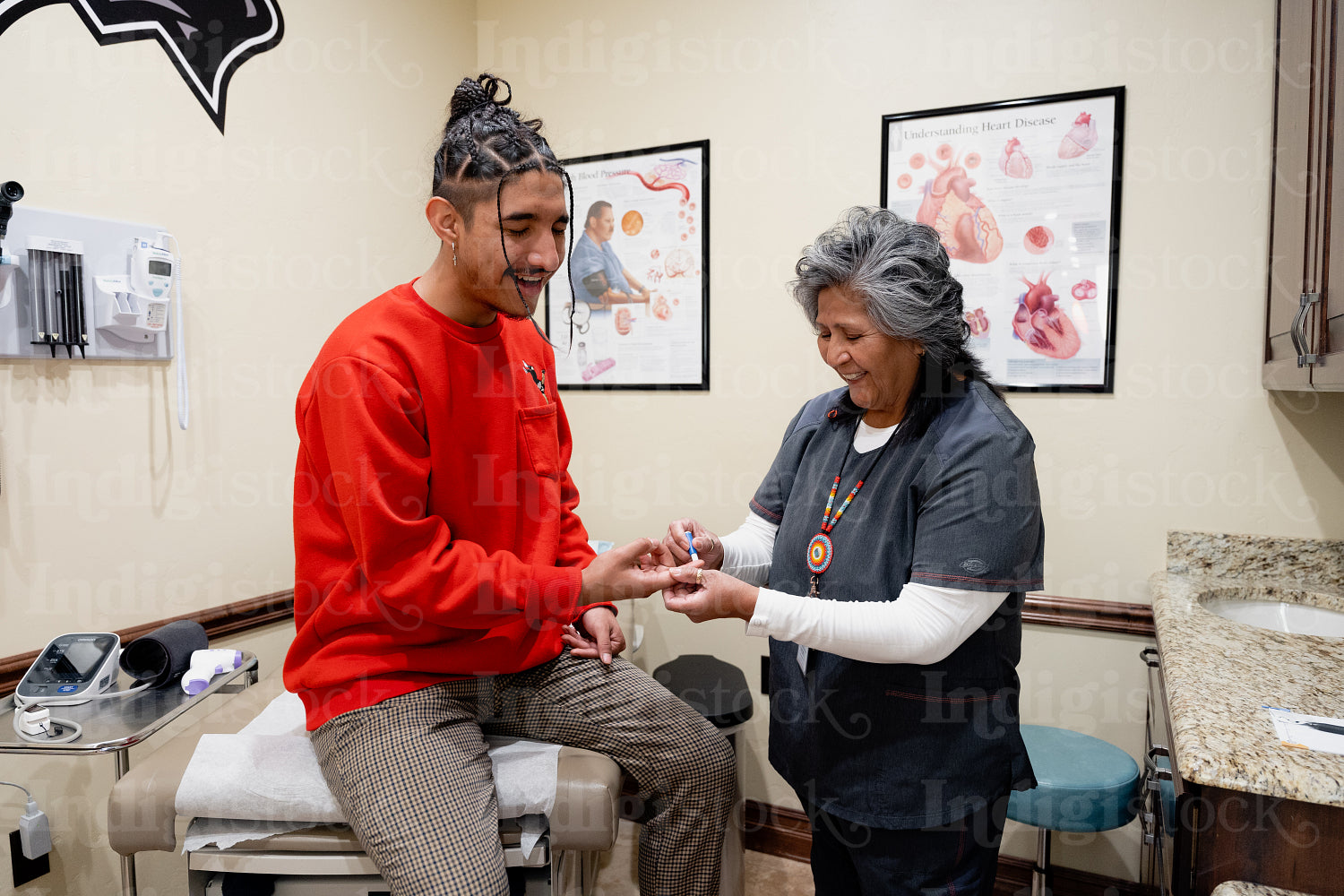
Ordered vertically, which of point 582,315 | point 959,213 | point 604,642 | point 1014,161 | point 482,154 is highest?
point 1014,161

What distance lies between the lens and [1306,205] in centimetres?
153

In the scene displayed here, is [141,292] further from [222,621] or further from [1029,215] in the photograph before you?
[1029,215]

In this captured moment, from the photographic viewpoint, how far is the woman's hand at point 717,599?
4.31 ft

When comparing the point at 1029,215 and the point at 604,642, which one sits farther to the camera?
the point at 1029,215

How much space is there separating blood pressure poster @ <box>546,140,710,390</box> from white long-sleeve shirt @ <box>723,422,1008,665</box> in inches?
52.0

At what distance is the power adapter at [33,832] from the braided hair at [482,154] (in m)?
1.41

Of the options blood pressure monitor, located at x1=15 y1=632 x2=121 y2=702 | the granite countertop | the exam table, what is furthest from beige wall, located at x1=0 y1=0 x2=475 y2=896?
the granite countertop

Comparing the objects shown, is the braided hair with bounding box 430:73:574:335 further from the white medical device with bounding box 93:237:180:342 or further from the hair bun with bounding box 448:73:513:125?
the white medical device with bounding box 93:237:180:342

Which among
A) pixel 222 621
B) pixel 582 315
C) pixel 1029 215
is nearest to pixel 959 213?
pixel 1029 215

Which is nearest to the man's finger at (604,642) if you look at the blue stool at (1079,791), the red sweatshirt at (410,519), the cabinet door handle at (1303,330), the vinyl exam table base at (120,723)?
the red sweatshirt at (410,519)

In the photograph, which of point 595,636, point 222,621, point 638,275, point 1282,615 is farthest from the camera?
point 638,275

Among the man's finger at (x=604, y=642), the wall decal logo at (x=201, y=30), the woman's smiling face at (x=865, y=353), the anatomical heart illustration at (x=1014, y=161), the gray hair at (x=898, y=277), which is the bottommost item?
the man's finger at (x=604, y=642)

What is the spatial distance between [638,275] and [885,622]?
1.64m

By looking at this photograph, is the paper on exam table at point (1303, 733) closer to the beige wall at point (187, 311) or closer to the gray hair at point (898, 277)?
the gray hair at point (898, 277)
